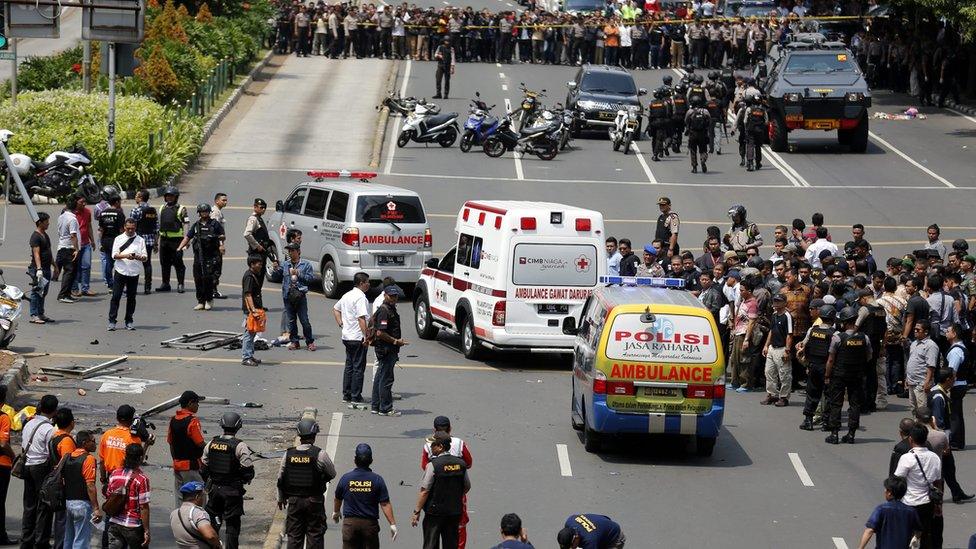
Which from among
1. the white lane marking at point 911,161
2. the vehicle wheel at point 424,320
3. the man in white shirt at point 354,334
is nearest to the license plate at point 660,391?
the man in white shirt at point 354,334

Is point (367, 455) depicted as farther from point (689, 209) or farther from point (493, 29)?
point (493, 29)

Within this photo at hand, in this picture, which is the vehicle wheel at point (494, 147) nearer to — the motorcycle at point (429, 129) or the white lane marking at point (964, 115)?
the motorcycle at point (429, 129)

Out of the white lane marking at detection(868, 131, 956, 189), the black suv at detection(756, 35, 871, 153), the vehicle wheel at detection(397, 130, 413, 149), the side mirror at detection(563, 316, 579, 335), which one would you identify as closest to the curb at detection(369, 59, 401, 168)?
the vehicle wheel at detection(397, 130, 413, 149)

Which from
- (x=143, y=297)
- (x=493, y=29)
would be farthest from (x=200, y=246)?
(x=493, y=29)

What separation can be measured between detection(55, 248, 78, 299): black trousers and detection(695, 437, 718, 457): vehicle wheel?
11224 mm

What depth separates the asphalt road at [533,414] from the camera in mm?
14273

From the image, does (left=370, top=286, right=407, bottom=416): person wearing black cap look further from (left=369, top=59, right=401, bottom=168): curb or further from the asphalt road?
(left=369, top=59, right=401, bottom=168): curb

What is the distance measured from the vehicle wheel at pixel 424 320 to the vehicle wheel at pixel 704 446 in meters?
6.89

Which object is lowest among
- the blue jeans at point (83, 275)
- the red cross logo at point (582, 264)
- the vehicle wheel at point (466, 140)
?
the blue jeans at point (83, 275)

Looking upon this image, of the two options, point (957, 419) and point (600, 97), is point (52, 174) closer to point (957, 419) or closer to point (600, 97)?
point (600, 97)

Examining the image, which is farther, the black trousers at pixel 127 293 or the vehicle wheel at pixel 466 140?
the vehicle wheel at pixel 466 140

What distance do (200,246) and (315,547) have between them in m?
11.8

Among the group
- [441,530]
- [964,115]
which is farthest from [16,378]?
[964,115]

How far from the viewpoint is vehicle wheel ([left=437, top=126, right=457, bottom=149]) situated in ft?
134
